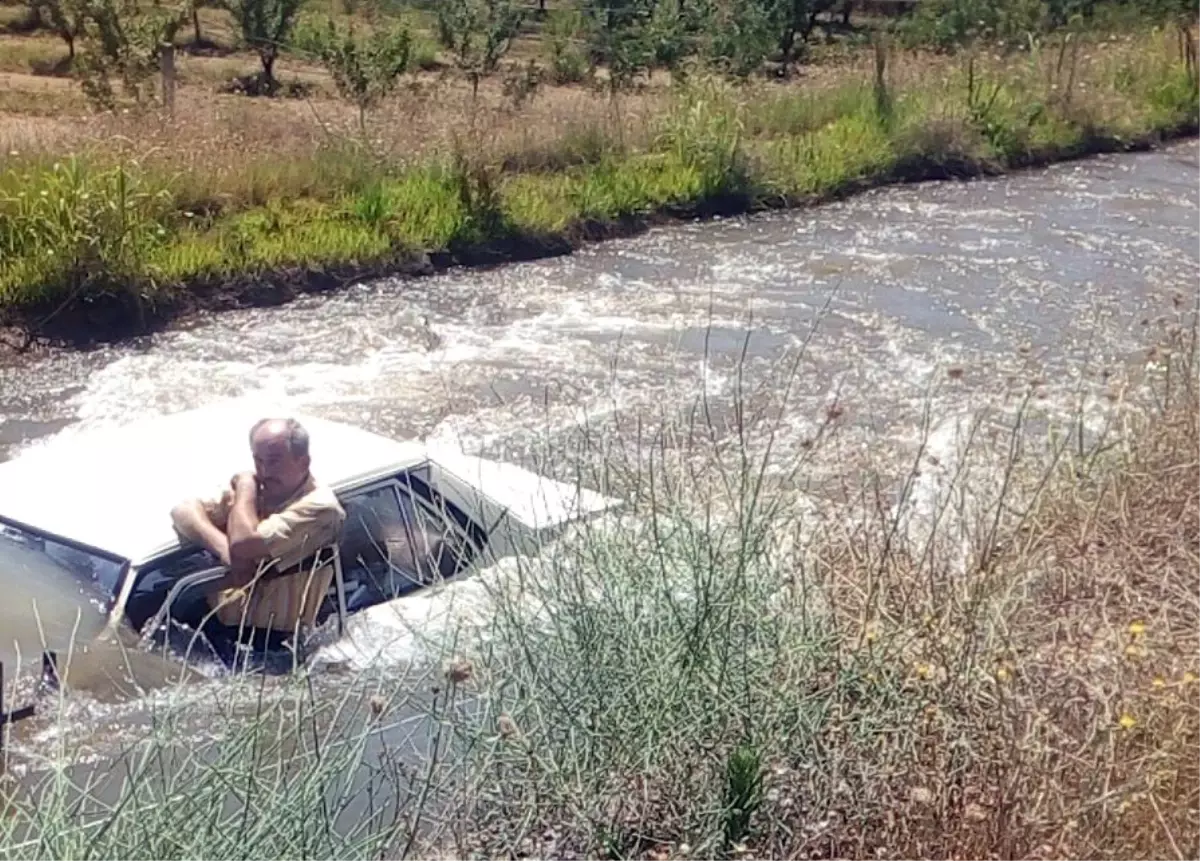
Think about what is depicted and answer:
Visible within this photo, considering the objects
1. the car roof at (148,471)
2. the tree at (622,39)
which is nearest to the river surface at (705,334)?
the car roof at (148,471)

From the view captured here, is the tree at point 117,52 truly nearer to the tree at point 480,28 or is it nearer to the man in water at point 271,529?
the tree at point 480,28

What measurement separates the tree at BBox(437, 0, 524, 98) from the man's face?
16.8 metres

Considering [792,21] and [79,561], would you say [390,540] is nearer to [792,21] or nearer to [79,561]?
[79,561]

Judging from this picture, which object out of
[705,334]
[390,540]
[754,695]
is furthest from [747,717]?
[705,334]

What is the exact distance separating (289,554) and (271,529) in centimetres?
13

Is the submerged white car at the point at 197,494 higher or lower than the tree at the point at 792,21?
higher

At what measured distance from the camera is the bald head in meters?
7.06

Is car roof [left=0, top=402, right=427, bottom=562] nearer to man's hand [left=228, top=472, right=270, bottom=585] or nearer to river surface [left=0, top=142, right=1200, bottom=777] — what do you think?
man's hand [left=228, top=472, right=270, bottom=585]

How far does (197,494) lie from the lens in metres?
7.18

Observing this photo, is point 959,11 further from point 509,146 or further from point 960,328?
point 960,328

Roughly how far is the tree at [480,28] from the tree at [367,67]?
8.81 ft

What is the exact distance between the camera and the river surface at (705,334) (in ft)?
38.8

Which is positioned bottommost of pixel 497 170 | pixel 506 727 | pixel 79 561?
pixel 497 170

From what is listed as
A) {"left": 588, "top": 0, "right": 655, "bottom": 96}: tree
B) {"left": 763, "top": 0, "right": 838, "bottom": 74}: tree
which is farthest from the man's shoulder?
{"left": 763, "top": 0, "right": 838, "bottom": 74}: tree
